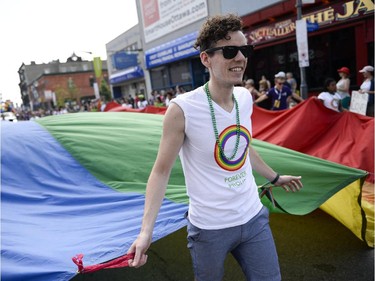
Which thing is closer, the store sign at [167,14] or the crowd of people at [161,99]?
the crowd of people at [161,99]

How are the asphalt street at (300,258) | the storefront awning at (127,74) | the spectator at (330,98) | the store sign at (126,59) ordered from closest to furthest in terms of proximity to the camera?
the asphalt street at (300,258)
the spectator at (330,98)
the store sign at (126,59)
the storefront awning at (127,74)

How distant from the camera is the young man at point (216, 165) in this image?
1.66 metres

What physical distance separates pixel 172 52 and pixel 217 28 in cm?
2008

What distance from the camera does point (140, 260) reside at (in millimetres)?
1505

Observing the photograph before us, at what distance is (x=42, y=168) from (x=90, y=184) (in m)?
0.56

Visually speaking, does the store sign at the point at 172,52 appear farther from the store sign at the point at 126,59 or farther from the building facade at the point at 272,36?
the store sign at the point at 126,59

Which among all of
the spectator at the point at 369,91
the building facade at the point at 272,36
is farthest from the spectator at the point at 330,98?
the building facade at the point at 272,36

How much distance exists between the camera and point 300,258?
3.27m

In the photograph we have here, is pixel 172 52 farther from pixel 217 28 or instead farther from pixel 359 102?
pixel 217 28

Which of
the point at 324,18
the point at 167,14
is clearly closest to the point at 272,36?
the point at 324,18

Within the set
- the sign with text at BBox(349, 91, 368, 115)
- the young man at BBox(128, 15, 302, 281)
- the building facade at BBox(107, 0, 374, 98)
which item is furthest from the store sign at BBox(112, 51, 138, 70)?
the young man at BBox(128, 15, 302, 281)

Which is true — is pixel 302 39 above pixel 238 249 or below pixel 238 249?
above

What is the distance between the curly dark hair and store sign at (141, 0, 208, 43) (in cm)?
1729

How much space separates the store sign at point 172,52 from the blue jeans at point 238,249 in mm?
16422
